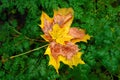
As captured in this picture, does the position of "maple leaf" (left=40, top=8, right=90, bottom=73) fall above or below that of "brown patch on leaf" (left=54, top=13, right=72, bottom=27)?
below

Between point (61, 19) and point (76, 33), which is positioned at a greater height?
point (61, 19)

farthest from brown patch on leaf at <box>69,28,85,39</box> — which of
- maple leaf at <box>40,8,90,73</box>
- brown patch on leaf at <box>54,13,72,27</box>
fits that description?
brown patch on leaf at <box>54,13,72,27</box>

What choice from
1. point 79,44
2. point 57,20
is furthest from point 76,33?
point 57,20

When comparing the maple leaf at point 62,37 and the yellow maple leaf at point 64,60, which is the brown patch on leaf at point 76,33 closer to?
the maple leaf at point 62,37

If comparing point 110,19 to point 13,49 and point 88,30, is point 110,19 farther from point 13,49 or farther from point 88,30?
point 13,49

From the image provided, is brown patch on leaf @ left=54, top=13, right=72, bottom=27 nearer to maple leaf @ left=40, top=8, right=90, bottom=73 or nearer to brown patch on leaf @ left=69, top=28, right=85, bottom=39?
maple leaf @ left=40, top=8, right=90, bottom=73

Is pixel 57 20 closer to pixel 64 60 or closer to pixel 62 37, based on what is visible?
pixel 62 37
